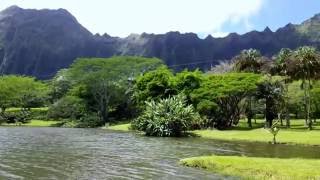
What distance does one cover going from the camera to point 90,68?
143250 mm

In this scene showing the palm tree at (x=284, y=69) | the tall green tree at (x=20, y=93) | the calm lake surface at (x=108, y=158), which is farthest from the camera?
the tall green tree at (x=20, y=93)

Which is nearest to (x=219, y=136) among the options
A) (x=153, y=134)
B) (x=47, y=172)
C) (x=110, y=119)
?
(x=153, y=134)

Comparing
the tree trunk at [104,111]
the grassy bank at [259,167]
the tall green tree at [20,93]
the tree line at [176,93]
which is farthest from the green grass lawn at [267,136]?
the tall green tree at [20,93]

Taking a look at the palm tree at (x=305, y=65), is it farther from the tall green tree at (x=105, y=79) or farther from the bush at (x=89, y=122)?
the tall green tree at (x=105, y=79)

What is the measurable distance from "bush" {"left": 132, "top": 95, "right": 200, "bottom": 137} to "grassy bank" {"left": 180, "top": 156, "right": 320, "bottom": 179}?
39.5 metres

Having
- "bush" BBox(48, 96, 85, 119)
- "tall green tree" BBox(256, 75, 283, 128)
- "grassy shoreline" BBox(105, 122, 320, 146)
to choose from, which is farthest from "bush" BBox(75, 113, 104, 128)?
"grassy shoreline" BBox(105, 122, 320, 146)

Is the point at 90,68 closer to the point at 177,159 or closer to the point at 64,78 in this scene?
the point at 64,78

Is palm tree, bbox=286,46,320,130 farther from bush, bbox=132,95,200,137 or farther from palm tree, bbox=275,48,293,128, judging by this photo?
bush, bbox=132,95,200,137

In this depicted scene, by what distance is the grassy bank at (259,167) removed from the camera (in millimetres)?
35656

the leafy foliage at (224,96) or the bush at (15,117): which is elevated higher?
the leafy foliage at (224,96)

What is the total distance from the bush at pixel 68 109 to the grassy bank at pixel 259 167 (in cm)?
9131

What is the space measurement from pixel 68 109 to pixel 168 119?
2196 inches

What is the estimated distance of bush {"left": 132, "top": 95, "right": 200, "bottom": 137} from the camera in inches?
3364

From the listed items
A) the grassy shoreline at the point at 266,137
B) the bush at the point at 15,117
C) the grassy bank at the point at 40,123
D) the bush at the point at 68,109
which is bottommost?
the grassy shoreline at the point at 266,137
